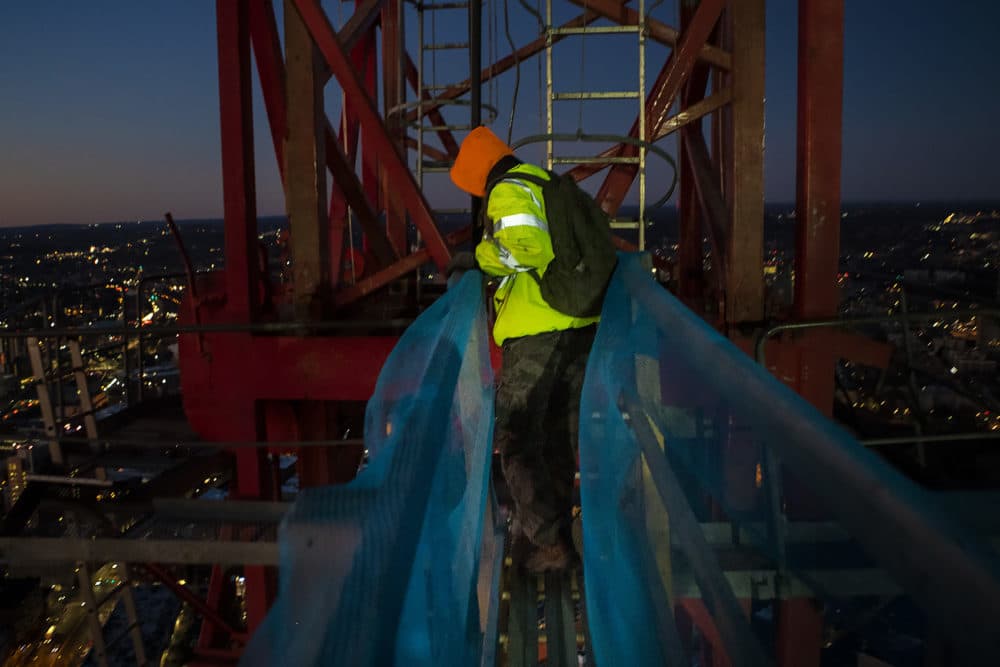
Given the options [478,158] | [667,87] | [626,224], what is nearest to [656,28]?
[667,87]

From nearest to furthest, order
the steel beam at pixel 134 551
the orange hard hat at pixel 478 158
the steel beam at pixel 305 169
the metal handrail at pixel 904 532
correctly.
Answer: the metal handrail at pixel 904 532 < the orange hard hat at pixel 478 158 < the steel beam at pixel 134 551 < the steel beam at pixel 305 169

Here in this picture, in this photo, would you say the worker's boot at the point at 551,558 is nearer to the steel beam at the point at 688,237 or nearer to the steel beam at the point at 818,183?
the steel beam at the point at 818,183

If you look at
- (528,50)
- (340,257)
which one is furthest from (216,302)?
(528,50)

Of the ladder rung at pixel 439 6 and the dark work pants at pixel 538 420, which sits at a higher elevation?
the ladder rung at pixel 439 6

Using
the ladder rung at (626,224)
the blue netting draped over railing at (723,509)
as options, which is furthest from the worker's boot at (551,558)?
the ladder rung at (626,224)

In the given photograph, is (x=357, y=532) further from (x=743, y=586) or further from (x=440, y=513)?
(x=743, y=586)

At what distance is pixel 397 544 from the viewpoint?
102 cm

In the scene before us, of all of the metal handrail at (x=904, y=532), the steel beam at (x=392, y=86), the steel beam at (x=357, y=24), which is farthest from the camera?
the steel beam at (x=392, y=86)

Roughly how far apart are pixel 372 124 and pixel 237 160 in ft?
3.83

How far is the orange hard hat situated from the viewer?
3.32 m

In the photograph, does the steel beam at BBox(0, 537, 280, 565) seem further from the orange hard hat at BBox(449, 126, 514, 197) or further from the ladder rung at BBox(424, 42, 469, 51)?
the ladder rung at BBox(424, 42, 469, 51)

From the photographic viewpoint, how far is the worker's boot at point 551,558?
3453 millimetres

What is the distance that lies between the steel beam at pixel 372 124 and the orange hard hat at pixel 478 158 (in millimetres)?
2856

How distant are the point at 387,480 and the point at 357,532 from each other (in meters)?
0.18
